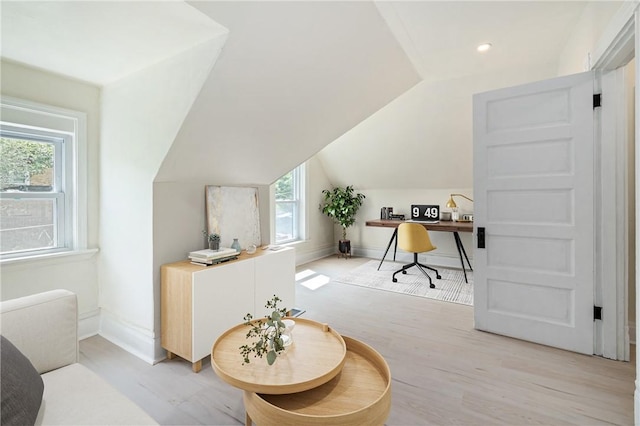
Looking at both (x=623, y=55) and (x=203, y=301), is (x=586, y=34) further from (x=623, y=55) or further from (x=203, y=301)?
(x=203, y=301)

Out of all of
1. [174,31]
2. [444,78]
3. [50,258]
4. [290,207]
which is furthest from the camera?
[290,207]

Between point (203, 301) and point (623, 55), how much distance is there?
3145mm

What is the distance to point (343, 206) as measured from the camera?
5.68 metres

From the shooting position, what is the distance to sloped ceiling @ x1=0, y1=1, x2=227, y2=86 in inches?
59.1

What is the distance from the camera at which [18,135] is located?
7.23 feet

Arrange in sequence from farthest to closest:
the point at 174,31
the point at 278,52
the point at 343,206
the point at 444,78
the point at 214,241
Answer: the point at 343,206 → the point at 444,78 → the point at 214,241 → the point at 278,52 → the point at 174,31

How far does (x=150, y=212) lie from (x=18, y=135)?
44.0 inches

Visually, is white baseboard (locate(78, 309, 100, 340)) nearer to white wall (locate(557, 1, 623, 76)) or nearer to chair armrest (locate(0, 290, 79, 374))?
chair armrest (locate(0, 290, 79, 374))

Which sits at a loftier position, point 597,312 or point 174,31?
point 174,31

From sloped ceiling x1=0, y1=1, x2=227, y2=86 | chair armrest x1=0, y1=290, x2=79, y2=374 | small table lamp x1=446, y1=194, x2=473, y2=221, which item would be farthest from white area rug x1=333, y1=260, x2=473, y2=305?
sloped ceiling x1=0, y1=1, x2=227, y2=86

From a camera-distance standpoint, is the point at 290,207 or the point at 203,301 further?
the point at 290,207

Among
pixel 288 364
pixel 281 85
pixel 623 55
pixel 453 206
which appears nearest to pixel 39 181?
pixel 281 85

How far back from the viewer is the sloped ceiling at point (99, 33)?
150cm

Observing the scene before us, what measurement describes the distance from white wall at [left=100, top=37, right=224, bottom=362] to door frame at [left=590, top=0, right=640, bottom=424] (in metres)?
2.23
